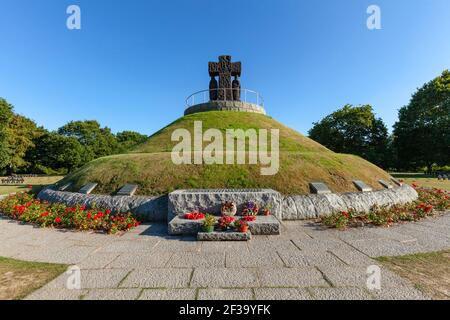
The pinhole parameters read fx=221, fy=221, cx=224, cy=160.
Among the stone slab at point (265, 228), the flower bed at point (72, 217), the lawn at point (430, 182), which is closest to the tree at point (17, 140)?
the flower bed at point (72, 217)

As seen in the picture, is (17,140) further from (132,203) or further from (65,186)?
(132,203)

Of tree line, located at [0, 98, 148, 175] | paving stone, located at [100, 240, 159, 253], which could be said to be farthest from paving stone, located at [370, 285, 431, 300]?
tree line, located at [0, 98, 148, 175]

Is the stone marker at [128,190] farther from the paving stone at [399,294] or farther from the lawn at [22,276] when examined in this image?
the paving stone at [399,294]

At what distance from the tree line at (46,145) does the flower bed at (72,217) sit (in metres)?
33.4

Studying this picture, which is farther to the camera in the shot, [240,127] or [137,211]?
[240,127]

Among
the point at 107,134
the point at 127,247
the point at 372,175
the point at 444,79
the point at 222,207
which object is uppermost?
the point at 444,79

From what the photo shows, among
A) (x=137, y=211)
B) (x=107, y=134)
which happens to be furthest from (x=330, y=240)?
(x=107, y=134)

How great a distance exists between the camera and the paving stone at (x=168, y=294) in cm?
482

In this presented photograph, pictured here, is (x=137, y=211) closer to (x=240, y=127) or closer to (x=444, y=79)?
(x=240, y=127)

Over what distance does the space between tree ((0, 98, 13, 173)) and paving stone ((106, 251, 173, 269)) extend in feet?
163

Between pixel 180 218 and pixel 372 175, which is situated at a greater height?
pixel 372 175
